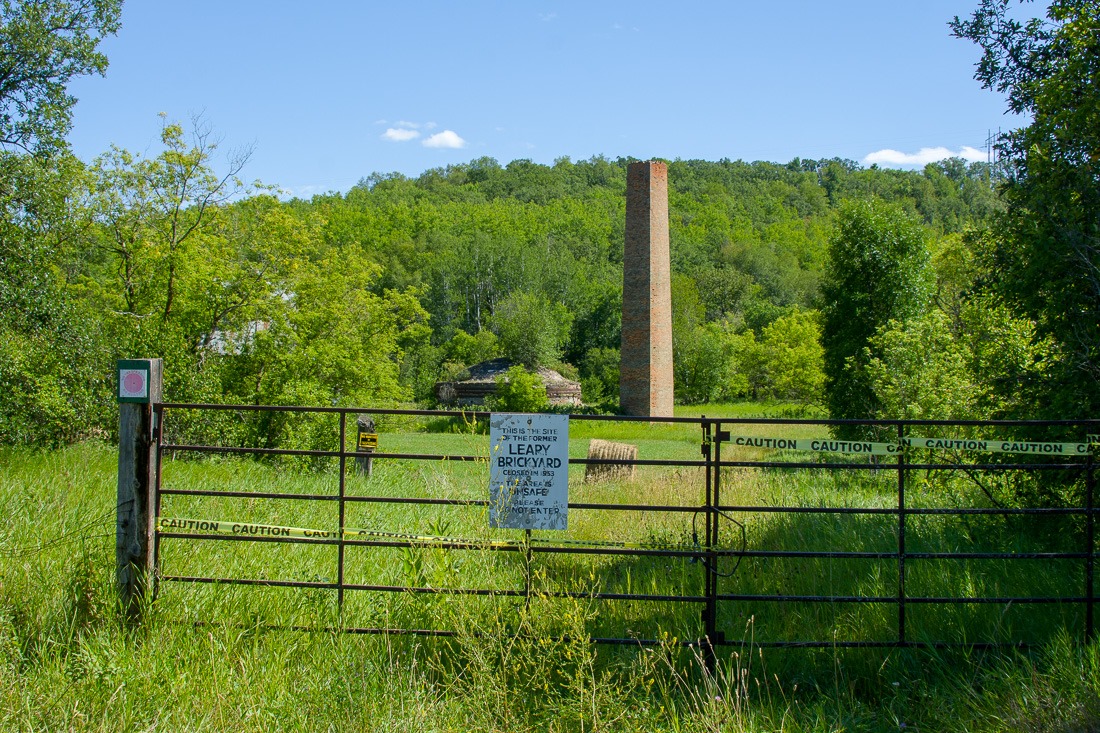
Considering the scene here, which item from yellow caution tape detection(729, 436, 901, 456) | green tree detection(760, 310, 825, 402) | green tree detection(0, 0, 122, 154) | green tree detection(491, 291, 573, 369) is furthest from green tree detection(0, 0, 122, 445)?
green tree detection(491, 291, 573, 369)

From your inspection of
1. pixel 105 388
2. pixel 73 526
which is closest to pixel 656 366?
pixel 105 388

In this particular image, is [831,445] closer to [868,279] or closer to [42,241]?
[42,241]

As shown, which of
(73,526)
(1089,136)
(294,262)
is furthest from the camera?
(294,262)

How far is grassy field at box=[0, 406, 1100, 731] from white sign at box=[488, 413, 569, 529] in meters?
0.30

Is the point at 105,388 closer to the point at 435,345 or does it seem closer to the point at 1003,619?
the point at 1003,619

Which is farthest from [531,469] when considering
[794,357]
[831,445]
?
[794,357]

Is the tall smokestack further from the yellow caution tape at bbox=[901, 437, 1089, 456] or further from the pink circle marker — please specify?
the pink circle marker

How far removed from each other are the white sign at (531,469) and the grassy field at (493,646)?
305mm

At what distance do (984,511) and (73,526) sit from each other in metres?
7.33

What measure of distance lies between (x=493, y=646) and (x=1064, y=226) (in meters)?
6.80

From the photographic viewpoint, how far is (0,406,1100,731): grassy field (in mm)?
3980

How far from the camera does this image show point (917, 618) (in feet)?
18.4

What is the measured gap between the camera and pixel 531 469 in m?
5.41

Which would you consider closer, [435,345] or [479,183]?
[435,345]
